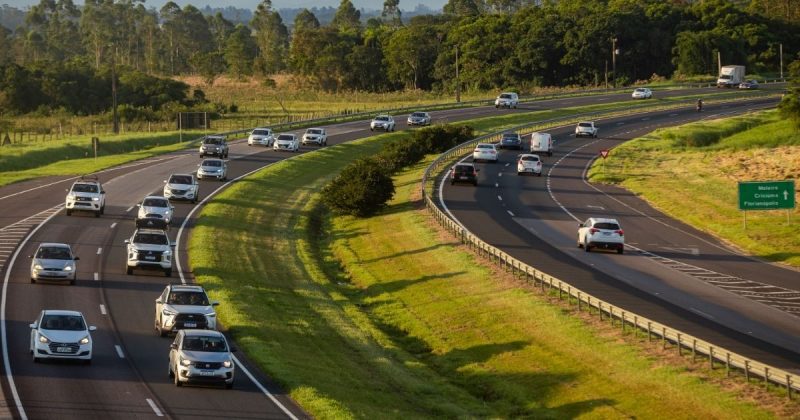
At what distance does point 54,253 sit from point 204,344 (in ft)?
51.1

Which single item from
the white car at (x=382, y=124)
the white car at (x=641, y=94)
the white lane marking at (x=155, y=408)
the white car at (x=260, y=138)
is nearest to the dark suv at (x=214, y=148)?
the white car at (x=260, y=138)

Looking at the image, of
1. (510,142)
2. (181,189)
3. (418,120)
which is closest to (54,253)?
(181,189)

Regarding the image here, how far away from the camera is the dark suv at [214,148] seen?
302 feet

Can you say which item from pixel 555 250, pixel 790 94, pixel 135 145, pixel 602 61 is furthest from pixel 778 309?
pixel 602 61

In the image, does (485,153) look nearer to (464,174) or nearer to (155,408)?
(464,174)

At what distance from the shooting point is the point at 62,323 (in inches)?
1313

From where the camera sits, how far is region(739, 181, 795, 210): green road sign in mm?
64438

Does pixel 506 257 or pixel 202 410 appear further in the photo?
pixel 506 257

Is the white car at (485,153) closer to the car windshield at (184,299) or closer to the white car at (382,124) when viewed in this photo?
the white car at (382,124)

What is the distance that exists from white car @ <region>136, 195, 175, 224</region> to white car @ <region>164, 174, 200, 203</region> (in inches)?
316

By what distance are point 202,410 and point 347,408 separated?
12.0 ft

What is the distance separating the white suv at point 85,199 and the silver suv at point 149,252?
48.9 feet

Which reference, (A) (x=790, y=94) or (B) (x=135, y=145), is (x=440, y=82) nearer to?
(A) (x=790, y=94)

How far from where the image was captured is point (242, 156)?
95.5 metres
